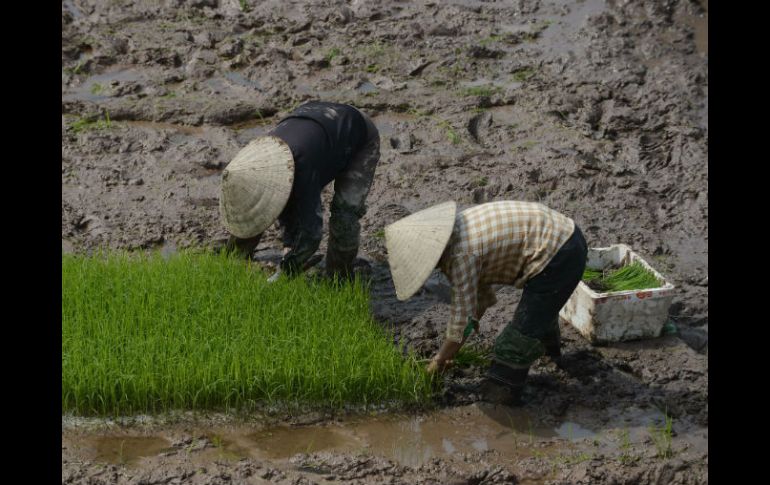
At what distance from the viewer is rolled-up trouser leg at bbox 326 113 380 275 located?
→ 6.07 metres

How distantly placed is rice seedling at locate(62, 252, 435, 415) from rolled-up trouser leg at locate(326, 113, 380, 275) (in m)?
0.34

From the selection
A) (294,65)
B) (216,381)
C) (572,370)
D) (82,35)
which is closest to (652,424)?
(572,370)

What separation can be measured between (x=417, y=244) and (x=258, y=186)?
1174 mm

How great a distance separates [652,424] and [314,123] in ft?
8.41

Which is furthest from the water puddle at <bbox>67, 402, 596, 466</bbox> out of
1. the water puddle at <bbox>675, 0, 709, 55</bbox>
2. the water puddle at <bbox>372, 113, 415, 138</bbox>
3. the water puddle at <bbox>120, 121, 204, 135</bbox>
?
the water puddle at <bbox>675, 0, 709, 55</bbox>

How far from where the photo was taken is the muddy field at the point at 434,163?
4965 mm

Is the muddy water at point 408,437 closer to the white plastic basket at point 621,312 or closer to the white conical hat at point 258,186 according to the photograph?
the white plastic basket at point 621,312

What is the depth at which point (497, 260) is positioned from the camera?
4879 mm

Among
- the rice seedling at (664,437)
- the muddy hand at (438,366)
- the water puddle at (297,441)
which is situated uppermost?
the muddy hand at (438,366)

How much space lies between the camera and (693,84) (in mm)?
8539

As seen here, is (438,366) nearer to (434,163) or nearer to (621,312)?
(621,312)

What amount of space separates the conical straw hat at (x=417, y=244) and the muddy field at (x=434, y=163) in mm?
929

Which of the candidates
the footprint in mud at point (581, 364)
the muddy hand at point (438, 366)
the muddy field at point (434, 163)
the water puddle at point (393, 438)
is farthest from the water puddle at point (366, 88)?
the water puddle at point (393, 438)

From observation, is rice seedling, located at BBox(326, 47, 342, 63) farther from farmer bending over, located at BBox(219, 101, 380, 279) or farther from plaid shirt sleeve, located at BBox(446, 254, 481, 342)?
plaid shirt sleeve, located at BBox(446, 254, 481, 342)
